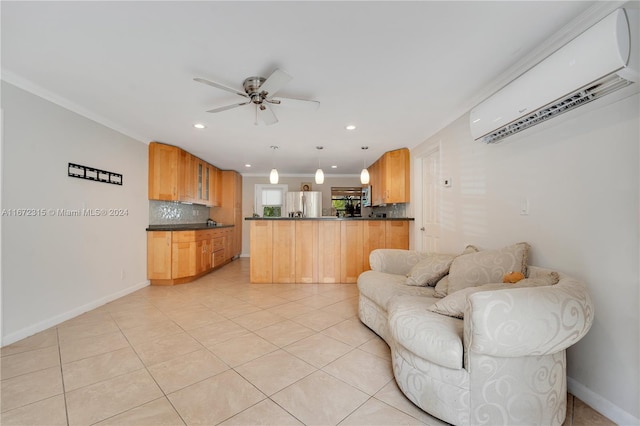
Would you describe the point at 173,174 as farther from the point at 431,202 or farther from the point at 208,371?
the point at 431,202

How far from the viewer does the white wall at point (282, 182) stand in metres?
7.06

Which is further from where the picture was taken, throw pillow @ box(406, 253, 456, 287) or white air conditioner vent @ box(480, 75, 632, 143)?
throw pillow @ box(406, 253, 456, 287)

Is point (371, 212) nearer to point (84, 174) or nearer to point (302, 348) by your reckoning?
point (302, 348)

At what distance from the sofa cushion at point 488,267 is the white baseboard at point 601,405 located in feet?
2.34

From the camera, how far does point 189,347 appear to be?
2.11m

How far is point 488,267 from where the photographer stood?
1.84 m

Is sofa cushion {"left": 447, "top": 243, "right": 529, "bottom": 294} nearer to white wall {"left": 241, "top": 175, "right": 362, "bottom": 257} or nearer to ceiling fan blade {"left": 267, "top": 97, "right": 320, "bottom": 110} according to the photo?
ceiling fan blade {"left": 267, "top": 97, "right": 320, "bottom": 110}

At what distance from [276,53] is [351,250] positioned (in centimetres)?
309

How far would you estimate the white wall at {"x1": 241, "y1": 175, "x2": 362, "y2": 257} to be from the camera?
7062 mm

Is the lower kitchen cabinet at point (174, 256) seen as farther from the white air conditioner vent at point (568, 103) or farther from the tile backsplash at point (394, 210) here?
the white air conditioner vent at point (568, 103)

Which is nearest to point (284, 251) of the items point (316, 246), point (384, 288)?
point (316, 246)

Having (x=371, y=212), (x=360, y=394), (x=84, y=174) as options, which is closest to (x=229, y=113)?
(x=84, y=174)

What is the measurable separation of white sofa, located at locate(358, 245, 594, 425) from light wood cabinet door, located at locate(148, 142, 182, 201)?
421 centimetres

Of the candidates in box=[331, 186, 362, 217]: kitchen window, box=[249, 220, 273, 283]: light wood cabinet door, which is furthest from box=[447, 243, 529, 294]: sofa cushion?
box=[331, 186, 362, 217]: kitchen window
